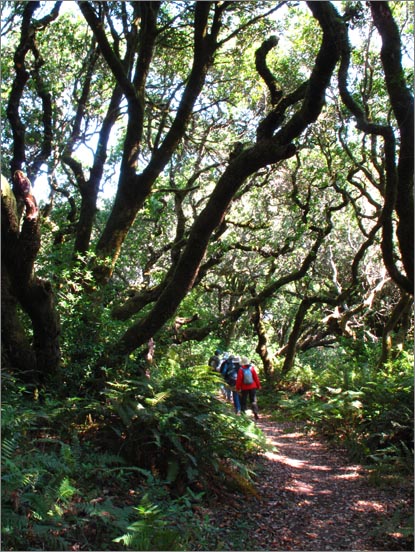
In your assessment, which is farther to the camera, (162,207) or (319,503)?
(162,207)

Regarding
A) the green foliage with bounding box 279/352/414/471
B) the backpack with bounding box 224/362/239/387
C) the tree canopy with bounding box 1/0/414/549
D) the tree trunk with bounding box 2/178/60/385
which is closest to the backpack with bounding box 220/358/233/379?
the backpack with bounding box 224/362/239/387

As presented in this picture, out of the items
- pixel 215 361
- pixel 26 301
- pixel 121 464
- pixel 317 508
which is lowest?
pixel 317 508

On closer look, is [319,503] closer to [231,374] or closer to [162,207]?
[231,374]

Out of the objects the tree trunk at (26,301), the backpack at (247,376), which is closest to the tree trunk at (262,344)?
the backpack at (247,376)

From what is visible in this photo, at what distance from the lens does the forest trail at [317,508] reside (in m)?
5.52

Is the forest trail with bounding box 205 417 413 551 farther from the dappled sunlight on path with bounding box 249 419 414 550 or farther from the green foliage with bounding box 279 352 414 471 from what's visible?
the green foliage with bounding box 279 352 414 471

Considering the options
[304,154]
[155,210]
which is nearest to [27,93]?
[155,210]

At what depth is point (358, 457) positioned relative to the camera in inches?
357

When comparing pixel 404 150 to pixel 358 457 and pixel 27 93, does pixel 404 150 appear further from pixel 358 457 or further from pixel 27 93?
pixel 27 93

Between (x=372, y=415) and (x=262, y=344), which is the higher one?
(x=262, y=344)

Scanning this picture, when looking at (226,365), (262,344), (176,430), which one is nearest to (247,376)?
(226,365)

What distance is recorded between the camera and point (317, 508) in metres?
6.69

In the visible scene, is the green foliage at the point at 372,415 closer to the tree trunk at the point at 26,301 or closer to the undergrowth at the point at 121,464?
the undergrowth at the point at 121,464

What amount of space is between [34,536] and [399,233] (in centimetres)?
456
